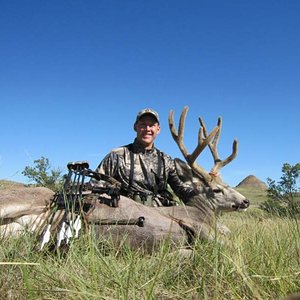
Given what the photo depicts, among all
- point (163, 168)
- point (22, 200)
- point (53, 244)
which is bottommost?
point (53, 244)

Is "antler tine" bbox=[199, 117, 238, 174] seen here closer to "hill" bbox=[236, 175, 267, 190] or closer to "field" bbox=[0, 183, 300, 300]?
"field" bbox=[0, 183, 300, 300]

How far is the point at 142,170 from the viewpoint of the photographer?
605 centimetres

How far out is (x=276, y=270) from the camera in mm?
2451

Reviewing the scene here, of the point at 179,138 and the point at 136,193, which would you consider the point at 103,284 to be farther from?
the point at 179,138

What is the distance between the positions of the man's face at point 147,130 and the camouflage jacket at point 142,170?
0.09 metres

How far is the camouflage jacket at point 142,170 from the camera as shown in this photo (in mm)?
5926

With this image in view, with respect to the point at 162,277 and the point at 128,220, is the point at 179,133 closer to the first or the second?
the point at 128,220

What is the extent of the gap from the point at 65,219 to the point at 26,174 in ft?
23.3

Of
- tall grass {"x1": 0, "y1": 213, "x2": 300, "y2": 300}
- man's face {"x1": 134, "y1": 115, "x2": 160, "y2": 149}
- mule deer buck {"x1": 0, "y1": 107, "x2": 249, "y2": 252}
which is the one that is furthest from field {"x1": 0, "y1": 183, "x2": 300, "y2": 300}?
man's face {"x1": 134, "y1": 115, "x2": 160, "y2": 149}

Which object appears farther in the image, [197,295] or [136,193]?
[136,193]

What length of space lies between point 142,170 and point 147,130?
66cm

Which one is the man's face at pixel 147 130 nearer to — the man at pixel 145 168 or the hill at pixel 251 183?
the man at pixel 145 168

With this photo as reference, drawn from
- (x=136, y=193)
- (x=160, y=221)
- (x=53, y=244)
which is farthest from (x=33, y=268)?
(x=136, y=193)

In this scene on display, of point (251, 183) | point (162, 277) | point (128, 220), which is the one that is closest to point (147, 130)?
point (128, 220)
